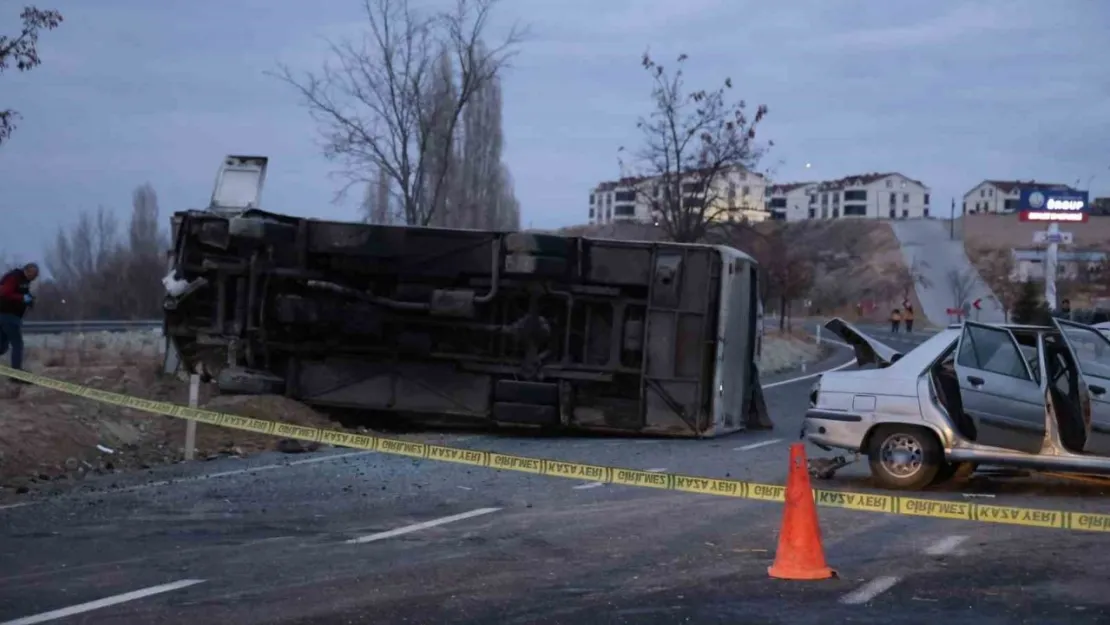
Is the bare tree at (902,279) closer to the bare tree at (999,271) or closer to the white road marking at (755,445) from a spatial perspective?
the bare tree at (999,271)

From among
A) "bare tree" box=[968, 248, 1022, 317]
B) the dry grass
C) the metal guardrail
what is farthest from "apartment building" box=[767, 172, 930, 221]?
the metal guardrail

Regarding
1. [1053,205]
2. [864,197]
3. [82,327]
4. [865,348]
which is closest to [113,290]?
[82,327]

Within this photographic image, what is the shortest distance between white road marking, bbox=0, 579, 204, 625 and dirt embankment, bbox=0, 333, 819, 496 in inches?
198

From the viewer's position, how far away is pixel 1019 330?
12.9 metres

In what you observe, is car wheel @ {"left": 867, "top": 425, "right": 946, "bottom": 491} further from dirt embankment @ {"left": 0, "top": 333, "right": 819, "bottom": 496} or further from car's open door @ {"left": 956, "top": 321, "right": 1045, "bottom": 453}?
dirt embankment @ {"left": 0, "top": 333, "right": 819, "bottom": 496}

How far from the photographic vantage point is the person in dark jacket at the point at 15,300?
59.2ft

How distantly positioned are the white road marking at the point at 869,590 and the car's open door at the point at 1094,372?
14.9ft

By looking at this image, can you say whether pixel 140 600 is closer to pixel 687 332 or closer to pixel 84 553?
pixel 84 553

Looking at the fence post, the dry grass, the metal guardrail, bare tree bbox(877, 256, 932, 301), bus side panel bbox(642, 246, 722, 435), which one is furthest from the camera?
bare tree bbox(877, 256, 932, 301)

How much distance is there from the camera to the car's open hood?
1371 centimetres

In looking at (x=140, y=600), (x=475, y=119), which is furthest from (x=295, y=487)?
(x=475, y=119)

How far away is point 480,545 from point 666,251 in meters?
8.69

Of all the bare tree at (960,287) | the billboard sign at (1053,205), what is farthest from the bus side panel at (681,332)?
the bare tree at (960,287)

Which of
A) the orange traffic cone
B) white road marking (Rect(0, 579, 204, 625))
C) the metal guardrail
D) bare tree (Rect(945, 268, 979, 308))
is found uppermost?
bare tree (Rect(945, 268, 979, 308))
